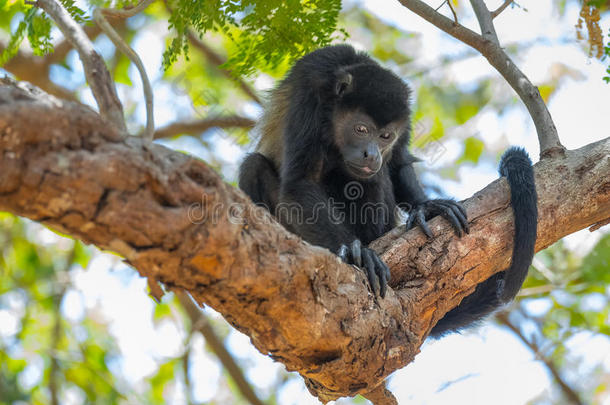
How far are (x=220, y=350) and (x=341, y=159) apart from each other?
3.77 metres

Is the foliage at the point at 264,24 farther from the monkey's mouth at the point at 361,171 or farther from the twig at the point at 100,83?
the twig at the point at 100,83

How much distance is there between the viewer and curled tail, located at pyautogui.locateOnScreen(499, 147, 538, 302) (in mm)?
3668

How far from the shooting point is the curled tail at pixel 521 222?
367 cm

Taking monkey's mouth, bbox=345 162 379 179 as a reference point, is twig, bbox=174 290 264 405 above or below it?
below

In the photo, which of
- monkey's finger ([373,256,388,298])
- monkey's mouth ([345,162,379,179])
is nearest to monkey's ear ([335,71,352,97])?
monkey's mouth ([345,162,379,179])

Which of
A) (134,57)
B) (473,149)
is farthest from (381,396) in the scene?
(473,149)

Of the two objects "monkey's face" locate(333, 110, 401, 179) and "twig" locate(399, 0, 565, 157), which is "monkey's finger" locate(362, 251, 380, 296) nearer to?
"monkey's face" locate(333, 110, 401, 179)

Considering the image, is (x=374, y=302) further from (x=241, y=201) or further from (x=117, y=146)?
(x=117, y=146)

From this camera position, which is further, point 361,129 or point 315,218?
point 361,129

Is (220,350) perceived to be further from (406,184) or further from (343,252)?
(343,252)

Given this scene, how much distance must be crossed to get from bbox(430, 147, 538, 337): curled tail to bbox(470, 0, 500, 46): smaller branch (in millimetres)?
850

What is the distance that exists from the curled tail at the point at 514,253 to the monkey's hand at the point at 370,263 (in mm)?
884

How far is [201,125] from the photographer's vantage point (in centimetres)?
776

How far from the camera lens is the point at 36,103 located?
197 centimetres
